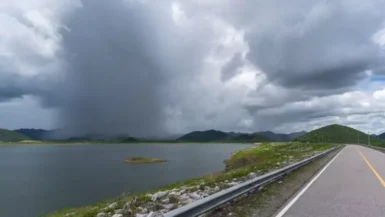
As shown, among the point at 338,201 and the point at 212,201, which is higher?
the point at 212,201

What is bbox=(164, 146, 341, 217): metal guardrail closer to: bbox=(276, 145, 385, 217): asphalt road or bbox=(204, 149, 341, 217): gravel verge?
bbox=(204, 149, 341, 217): gravel verge

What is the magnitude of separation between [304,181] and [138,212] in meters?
10.7

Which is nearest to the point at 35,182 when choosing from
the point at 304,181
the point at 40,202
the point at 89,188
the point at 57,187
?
the point at 57,187

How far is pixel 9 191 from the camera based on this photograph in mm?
42875

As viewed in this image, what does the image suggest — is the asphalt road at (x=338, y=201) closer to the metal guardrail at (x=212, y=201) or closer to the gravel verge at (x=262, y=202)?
the gravel verge at (x=262, y=202)

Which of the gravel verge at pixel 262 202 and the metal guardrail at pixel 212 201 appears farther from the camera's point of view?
the gravel verge at pixel 262 202

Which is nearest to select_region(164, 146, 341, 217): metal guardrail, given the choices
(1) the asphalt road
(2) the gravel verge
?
(2) the gravel verge

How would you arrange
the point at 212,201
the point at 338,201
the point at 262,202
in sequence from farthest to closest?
the point at 338,201
the point at 262,202
the point at 212,201

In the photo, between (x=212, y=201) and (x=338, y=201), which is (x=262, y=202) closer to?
(x=338, y=201)

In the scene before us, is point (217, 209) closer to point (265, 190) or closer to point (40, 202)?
point (265, 190)

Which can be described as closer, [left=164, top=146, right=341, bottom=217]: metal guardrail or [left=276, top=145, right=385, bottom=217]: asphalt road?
[left=164, top=146, right=341, bottom=217]: metal guardrail

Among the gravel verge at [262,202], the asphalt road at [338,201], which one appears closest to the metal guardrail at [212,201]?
the gravel verge at [262,202]

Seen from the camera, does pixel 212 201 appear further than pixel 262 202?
No

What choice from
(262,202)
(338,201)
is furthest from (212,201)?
(338,201)
